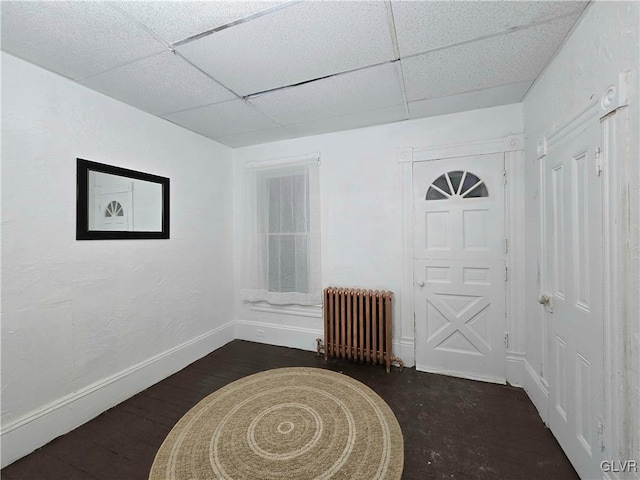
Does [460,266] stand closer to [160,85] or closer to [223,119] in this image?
[223,119]

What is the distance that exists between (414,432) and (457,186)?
2179 millimetres

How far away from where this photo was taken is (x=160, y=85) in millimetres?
2068

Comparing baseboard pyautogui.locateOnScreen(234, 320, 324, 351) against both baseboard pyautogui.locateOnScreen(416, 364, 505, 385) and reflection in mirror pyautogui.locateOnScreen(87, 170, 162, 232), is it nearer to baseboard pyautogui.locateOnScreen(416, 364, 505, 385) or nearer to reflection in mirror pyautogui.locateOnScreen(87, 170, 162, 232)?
baseboard pyautogui.locateOnScreen(416, 364, 505, 385)

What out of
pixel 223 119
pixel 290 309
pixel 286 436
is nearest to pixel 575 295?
pixel 286 436

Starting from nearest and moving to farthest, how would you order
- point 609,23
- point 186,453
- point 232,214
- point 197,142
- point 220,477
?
point 609,23
point 220,477
point 186,453
point 197,142
point 232,214

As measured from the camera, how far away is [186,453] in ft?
5.60

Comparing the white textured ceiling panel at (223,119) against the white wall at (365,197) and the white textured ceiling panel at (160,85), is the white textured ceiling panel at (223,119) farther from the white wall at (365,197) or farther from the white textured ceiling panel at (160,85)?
the white wall at (365,197)

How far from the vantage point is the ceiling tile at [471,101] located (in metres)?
2.20

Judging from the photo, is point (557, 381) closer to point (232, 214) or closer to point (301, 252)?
point (301, 252)

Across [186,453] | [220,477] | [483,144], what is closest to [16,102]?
[186,453]

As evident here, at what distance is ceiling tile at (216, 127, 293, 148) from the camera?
10.1ft

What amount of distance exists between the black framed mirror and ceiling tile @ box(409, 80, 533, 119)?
2634 millimetres

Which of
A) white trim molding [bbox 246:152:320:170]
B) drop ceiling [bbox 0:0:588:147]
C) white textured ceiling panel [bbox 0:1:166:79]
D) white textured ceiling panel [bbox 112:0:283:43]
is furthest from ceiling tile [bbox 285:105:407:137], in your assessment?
white textured ceiling panel [bbox 0:1:166:79]

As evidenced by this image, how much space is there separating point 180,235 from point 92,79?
1486mm
